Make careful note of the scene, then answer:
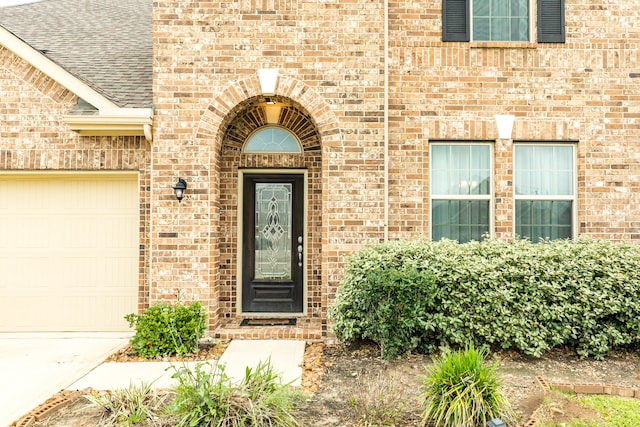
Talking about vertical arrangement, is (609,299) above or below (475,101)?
below

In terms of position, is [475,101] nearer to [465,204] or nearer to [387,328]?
[465,204]

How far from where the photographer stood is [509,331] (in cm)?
502

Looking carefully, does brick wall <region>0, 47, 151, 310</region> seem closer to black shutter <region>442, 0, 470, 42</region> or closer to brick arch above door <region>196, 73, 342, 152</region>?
brick arch above door <region>196, 73, 342, 152</region>

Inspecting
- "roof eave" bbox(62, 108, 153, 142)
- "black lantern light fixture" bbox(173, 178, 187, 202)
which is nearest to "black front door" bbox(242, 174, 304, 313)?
"black lantern light fixture" bbox(173, 178, 187, 202)

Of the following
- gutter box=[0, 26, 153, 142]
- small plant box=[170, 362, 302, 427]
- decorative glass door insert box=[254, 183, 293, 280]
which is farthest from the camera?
decorative glass door insert box=[254, 183, 293, 280]

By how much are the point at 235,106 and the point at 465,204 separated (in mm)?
3571

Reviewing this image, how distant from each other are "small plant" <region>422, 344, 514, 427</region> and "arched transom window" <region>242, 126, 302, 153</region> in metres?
4.17

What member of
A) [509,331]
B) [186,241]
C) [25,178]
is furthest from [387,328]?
[25,178]

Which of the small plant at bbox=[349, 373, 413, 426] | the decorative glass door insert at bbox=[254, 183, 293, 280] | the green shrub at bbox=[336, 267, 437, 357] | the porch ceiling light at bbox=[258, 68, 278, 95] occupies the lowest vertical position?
the small plant at bbox=[349, 373, 413, 426]

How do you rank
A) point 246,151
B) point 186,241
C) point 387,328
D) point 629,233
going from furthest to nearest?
point 246,151 → point 629,233 → point 186,241 → point 387,328

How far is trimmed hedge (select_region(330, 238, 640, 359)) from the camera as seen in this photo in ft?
16.3

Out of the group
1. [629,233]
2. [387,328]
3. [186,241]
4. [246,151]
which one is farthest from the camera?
[246,151]

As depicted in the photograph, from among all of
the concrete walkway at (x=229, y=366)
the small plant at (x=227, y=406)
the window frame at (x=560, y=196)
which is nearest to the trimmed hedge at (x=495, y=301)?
the concrete walkway at (x=229, y=366)

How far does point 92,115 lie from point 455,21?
5.32 metres
